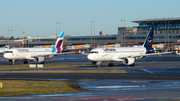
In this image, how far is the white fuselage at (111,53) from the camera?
Result: 187 feet

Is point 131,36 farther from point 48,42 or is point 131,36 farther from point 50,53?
point 50,53

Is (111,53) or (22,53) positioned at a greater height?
(111,53)

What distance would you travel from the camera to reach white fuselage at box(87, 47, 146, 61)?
5706 cm

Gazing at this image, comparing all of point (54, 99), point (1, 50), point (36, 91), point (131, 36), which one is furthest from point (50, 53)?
point (131, 36)

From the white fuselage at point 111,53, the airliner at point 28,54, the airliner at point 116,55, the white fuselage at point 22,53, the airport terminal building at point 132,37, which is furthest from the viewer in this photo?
the airport terminal building at point 132,37

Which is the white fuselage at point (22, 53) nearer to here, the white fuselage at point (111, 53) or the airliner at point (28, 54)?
the airliner at point (28, 54)

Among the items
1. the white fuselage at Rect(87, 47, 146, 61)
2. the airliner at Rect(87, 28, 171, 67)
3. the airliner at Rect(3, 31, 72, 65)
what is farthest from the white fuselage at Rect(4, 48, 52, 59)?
the white fuselage at Rect(87, 47, 146, 61)

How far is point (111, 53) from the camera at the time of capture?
59.4 metres

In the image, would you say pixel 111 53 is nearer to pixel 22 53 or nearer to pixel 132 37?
pixel 22 53

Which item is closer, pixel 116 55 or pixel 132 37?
pixel 116 55

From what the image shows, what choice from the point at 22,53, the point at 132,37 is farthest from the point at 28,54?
the point at 132,37

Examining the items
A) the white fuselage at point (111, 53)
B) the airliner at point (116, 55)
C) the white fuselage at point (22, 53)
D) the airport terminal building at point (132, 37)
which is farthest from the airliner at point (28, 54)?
the airport terminal building at point (132, 37)

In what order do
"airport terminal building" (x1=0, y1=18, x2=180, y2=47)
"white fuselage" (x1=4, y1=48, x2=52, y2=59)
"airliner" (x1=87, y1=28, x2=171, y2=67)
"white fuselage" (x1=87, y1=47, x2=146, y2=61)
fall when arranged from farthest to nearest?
"airport terminal building" (x1=0, y1=18, x2=180, y2=47) → "white fuselage" (x1=4, y1=48, x2=52, y2=59) → "airliner" (x1=87, y1=28, x2=171, y2=67) → "white fuselage" (x1=87, y1=47, x2=146, y2=61)

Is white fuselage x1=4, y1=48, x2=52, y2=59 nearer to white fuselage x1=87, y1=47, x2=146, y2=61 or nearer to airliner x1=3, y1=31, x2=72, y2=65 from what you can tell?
airliner x1=3, y1=31, x2=72, y2=65
